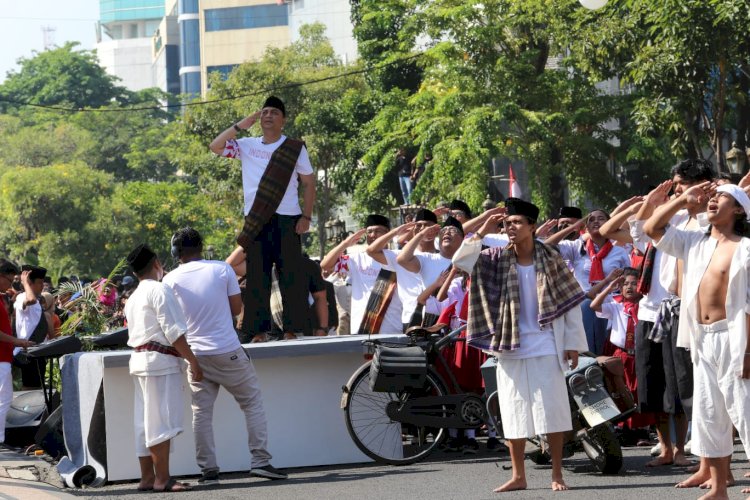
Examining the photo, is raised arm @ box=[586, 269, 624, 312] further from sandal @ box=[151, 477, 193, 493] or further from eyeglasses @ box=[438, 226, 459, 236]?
sandal @ box=[151, 477, 193, 493]

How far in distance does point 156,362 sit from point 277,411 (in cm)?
A: 188

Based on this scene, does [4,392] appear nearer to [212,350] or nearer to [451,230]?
[212,350]

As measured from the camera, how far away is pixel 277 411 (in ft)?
41.4

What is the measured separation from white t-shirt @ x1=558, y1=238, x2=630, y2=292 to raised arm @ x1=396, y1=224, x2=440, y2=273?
4.07 ft

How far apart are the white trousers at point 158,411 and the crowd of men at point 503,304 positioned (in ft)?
0.04

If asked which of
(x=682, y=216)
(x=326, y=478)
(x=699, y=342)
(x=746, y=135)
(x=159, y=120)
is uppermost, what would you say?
(x=159, y=120)

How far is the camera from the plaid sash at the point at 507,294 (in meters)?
10.1

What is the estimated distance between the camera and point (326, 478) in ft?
38.3

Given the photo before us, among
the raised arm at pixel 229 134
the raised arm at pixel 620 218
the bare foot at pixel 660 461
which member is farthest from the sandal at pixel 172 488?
the raised arm at pixel 620 218

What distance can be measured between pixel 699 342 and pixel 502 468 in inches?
115

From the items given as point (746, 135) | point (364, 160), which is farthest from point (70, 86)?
point (746, 135)

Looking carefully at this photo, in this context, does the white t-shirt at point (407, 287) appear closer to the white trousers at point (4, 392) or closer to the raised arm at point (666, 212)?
the raised arm at point (666, 212)

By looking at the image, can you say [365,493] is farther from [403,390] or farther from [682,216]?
[682,216]

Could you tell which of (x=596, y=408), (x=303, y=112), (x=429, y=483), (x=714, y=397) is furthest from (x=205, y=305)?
(x=303, y=112)
